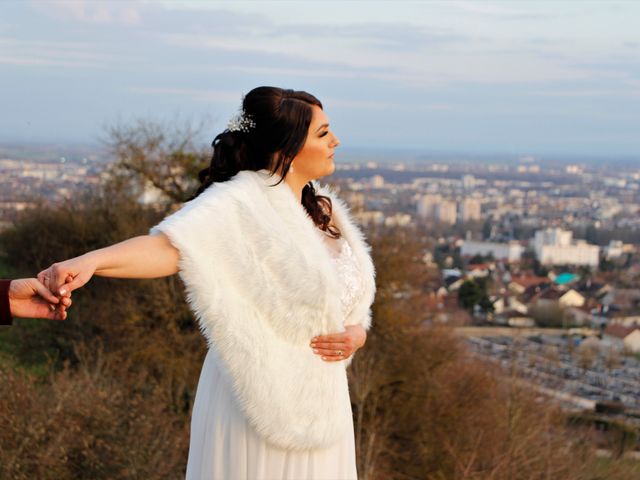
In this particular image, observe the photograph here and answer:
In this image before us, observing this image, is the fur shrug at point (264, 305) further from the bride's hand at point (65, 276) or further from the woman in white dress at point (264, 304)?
the bride's hand at point (65, 276)

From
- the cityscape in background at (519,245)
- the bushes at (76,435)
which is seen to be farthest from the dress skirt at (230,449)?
the cityscape in background at (519,245)

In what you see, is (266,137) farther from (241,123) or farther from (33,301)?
(33,301)

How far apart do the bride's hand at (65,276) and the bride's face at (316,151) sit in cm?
91

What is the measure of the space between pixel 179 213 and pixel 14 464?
197 inches

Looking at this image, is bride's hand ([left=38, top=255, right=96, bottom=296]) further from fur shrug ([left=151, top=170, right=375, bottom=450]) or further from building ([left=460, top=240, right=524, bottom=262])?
building ([left=460, top=240, right=524, bottom=262])

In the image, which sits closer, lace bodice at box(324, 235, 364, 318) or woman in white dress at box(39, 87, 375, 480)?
woman in white dress at box(39, 87, 375, 480)

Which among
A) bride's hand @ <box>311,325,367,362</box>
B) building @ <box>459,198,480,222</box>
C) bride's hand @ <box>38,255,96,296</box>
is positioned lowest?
building @ <box>459,198,480,222</box>

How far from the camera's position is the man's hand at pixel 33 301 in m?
1.96

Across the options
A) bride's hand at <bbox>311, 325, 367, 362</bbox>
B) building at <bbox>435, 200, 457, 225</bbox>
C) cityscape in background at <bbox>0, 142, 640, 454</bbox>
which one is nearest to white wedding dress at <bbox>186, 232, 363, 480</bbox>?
bride's hand at <bbox>311, 325, 367, 362</bbox>

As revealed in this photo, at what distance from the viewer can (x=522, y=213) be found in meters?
59.3

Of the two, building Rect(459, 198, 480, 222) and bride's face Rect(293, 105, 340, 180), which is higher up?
bride's face Rect(293, 105, 340, 180)

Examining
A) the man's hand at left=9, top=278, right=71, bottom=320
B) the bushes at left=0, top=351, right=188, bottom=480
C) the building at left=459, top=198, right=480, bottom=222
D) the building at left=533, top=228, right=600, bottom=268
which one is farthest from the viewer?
the building at left=459, top=198, right=480, bottom=222

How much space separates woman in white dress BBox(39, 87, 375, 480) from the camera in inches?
98.7

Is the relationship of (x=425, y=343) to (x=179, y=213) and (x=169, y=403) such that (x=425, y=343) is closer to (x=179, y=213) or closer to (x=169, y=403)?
(x=169, y=403)
